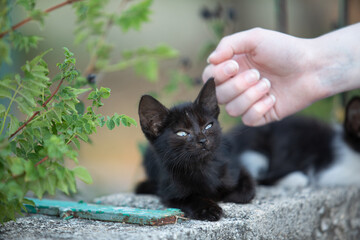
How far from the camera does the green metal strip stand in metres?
1.45

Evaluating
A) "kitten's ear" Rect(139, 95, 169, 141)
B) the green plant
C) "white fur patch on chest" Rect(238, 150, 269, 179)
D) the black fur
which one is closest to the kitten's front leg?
"kitten's ear" Rect(139, 95, 169, 141)

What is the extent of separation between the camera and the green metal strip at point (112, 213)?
4.77ft

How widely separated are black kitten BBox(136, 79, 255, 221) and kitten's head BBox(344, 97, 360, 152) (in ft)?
3.24

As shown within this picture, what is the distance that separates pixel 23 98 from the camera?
120cm

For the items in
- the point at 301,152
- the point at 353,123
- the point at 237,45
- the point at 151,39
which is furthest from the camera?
the point at 151,39

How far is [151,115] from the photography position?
1.74m

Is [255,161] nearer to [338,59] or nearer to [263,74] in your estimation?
[263,74]

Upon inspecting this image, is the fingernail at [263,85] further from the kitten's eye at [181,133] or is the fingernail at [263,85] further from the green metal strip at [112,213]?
the green metal strip at [112,213]

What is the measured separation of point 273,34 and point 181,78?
1099 mm

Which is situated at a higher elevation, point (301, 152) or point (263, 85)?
point (263, 85)

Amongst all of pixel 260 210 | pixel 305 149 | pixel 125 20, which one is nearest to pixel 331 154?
pixel 305 149

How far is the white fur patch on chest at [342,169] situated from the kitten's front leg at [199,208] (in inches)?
49.8

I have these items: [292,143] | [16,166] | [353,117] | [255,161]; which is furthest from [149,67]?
[16,166]

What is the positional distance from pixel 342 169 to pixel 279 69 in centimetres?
110
